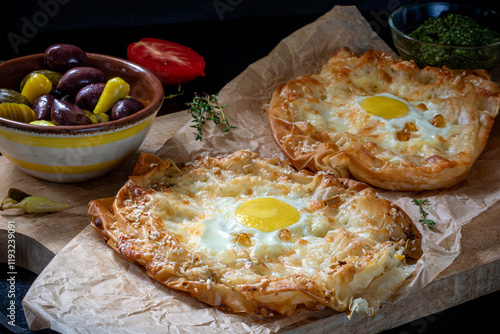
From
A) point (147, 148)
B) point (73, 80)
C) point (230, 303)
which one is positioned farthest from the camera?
point (147, 148)

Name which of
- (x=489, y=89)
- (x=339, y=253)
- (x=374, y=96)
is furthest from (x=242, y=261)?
(x=489, y=89)

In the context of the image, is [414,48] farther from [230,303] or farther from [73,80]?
[230,303]

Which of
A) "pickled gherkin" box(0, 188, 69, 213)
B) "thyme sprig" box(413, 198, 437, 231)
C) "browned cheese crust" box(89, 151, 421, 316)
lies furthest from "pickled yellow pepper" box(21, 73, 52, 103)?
"thyme sprig" box(413, 198, 437, 231)

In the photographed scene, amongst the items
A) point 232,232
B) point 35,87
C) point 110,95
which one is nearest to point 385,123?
point 232,232

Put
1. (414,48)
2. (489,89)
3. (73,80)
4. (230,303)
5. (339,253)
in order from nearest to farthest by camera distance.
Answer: (230,303)
(339,253)
(73,80)
(489,89)
(414,48)

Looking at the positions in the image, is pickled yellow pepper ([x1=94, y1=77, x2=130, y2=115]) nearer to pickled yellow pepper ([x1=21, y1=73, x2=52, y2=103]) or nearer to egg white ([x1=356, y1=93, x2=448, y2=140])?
pickled yellow pepper ([x1=21, y1=73, x2=52, y2=103])

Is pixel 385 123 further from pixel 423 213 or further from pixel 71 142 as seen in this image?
pixel 71 142
